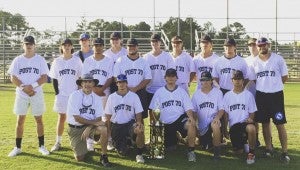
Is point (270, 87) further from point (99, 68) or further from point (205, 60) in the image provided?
point (99, 68)

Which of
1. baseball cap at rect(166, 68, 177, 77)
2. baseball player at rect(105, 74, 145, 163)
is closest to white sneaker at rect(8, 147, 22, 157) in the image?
baseball player at rect(105, 74, 145, 163)

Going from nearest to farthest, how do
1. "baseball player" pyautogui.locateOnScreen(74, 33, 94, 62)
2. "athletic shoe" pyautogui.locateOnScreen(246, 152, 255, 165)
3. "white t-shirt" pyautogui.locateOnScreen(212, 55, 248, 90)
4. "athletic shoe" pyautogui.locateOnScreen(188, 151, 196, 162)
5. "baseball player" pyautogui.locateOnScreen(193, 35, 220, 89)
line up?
A: 1. "athletic shoe" pyautogui.locateOnScreen(246, 152, 255, 165)
2. "athletic shoe" pyautogui.locateOnScreen(188, 151, 196, 162)
3. "white t-shirt" pyautogui.locateOnScreen(212, 55, 248, 90)
4. "baseball player" pyautogui.locateOnScreen(193, 35, 220, 89)
5. "baseball player" pyautogui.locateOnScreen(74, 33, 94, 62)

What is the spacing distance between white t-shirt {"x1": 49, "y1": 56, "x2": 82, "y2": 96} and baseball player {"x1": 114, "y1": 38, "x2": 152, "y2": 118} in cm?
81

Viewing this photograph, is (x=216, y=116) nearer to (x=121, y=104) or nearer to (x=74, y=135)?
(x=121, y=104)

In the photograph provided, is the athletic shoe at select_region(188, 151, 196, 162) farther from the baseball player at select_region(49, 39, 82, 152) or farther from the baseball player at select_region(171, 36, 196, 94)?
the baseball player at select_region(49, 39, 82, 152)

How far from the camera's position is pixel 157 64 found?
9141 mm

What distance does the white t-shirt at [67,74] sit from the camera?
8992 millimetres

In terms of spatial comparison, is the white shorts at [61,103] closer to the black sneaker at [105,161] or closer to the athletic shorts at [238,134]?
the black sneaker at [105,161]

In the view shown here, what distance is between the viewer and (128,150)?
29.1 feet

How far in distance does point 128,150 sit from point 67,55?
7.31ft

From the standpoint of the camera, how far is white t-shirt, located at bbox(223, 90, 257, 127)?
834 centimetres

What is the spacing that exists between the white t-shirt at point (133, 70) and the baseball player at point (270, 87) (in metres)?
2.08

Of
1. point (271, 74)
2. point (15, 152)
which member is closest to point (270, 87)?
point (271, 74)

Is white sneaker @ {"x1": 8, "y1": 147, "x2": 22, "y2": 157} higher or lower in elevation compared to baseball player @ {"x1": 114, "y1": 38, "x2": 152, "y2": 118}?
lower
